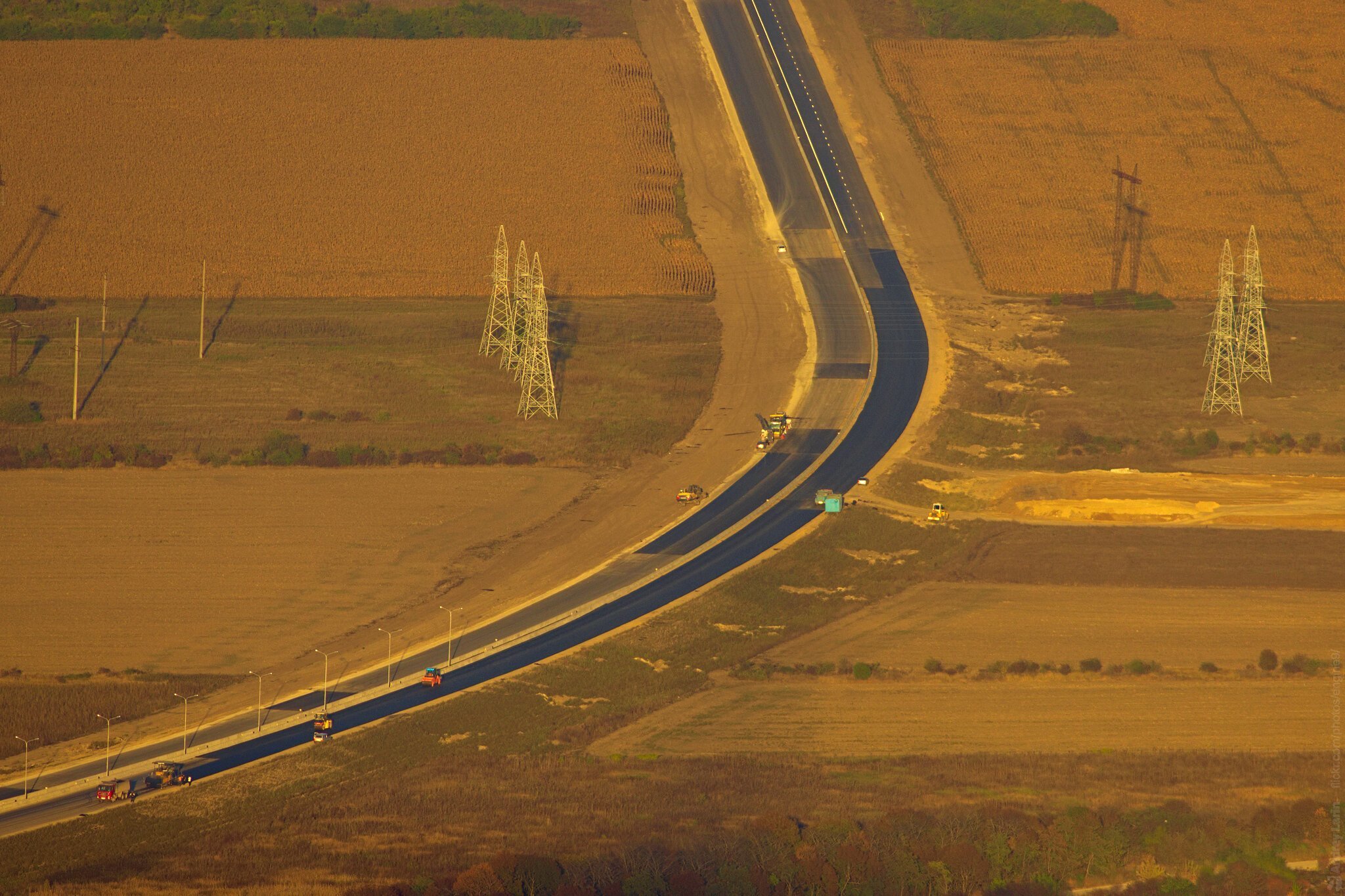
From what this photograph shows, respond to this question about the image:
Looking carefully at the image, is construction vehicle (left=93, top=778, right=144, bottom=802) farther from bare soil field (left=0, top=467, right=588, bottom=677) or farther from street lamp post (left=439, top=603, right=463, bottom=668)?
street lamp post (left=439, top=603, right=463, bottom=668)

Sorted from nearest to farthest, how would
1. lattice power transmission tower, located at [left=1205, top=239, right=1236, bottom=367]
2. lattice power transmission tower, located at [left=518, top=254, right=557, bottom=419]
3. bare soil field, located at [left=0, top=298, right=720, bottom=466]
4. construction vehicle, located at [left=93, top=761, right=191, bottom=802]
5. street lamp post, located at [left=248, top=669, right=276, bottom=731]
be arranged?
construction vehicle, located at [left=93, top=761, right=191, bottom=802]
street lamp post, located at [left=248, top=669, right=276, bottom=731]
bare soil field, located at [left=0, top=298, right=720, bottom=466]
lattice power transmission tower, located at [left=518, top=254, right=557, bottom=419]
lattice power transmission tower, located at [left=1205, top=239, right=1236, bottom=367]

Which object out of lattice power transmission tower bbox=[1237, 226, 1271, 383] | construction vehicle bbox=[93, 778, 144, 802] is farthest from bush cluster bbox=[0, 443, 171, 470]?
lattice power transmission tower bbox=[1237, 226, 1271, 383]

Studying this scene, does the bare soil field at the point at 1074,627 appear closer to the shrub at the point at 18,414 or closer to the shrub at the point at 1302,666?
the shrub at the point at 1302,666

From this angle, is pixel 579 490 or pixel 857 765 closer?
pixel 857 765

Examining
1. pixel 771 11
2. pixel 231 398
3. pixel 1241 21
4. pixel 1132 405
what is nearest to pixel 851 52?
pixel 771 11

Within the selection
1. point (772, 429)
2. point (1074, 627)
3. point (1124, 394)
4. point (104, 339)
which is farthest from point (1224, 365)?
point (104, 339)

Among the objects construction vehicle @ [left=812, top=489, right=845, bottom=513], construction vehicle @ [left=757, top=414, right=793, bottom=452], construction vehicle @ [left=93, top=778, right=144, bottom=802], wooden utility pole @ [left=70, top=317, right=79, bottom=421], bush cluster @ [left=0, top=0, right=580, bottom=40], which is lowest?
construction vehicle @ [left=93, top=778, right=144, bottom=802]

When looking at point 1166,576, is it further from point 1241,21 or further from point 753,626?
point 1241,21
